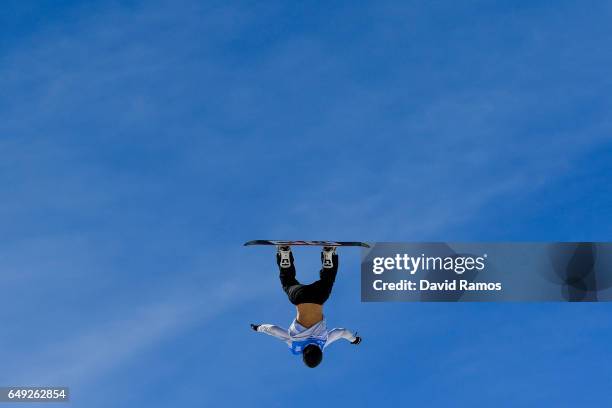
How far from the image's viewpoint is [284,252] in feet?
99.2

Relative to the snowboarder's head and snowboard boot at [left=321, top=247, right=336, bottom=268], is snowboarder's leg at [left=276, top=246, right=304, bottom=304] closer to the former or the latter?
snowboard boot at [left=321, top=247, right=336, bottom=268]

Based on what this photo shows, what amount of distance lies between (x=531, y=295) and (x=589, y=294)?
8.63ft

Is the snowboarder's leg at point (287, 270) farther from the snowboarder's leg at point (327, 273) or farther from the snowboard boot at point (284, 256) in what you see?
the snowboarder's leg at point (327, 273)

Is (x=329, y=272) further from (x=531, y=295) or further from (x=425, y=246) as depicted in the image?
(x=531, y=295)

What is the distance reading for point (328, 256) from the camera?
99.1 ft

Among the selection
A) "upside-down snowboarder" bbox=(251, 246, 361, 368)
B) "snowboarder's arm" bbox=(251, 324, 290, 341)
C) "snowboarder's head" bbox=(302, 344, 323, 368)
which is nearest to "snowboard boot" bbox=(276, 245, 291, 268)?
"upside-down snowboarder" bbox=(251, 246, 361, 368)

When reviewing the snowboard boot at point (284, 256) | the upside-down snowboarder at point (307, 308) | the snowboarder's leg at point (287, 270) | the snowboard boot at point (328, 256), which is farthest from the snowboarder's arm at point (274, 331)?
the snowboard boot at point (328, 256)

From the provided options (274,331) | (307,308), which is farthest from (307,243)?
(274,331)

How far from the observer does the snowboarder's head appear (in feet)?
91.6

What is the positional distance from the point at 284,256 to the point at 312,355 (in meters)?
4.00

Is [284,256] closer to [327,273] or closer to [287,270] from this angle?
[287,270]

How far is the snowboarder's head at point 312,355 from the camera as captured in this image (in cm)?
2791

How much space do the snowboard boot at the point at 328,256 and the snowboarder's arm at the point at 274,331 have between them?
108 inches

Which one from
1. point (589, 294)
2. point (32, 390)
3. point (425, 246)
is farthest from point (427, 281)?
point (32, 390)
